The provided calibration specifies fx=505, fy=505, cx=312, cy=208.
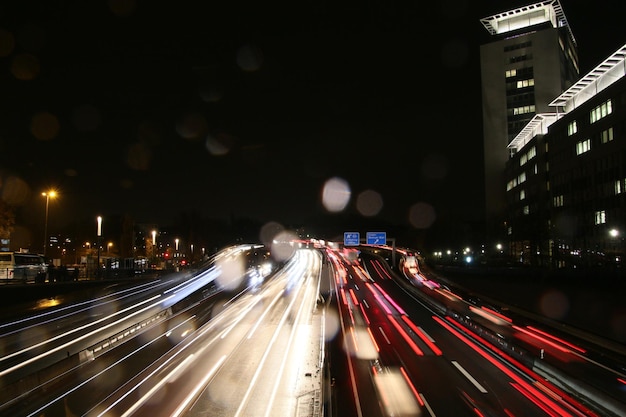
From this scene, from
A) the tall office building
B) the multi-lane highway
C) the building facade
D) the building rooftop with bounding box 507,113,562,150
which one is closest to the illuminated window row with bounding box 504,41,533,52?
the tall office building

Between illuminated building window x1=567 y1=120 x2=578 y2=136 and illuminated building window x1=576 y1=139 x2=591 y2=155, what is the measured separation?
2.18 m

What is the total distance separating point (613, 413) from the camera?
1239cm

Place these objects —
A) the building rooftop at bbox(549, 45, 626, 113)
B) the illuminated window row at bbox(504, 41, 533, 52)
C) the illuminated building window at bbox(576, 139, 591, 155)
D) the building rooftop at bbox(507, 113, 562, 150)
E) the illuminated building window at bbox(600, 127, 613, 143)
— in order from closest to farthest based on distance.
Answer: the illuminated building window at bbox(600, 127, 613, 143), the illuminated building window at bbox(576, 139, 591, 155), the building rooftop at bbox(549, 45, 626, 113), the building rooftop at bbox(507, 113, 562, 150), the illuminated window row at bbox(504, 41, 533, 52)

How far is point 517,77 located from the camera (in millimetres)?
116000

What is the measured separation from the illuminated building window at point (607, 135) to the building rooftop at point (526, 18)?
71.6 metres

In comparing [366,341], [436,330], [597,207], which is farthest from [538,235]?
[366,341]

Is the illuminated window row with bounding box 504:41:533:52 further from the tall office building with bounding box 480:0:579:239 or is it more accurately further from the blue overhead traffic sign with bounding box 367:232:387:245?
the blue overhead traffic sign with bounding box 367:232:387:245

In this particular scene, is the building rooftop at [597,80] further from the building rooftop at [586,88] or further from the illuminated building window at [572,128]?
the illuminated building window at [572,128]

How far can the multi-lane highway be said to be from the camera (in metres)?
13.5

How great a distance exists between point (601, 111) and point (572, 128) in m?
9.03

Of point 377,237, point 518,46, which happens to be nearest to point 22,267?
point 377,237

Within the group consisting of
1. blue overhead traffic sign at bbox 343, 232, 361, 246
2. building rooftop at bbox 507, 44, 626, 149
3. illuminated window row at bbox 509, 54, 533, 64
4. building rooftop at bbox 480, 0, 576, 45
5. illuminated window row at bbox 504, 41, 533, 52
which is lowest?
blue overhead traffic sign at bbox 343, 232, 361, 246

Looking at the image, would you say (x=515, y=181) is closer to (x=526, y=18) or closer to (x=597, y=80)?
(x=597, y=80)

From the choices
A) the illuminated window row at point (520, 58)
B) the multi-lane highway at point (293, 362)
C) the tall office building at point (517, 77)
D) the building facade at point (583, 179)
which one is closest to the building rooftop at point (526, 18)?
the tall office building at point (517, 77)
